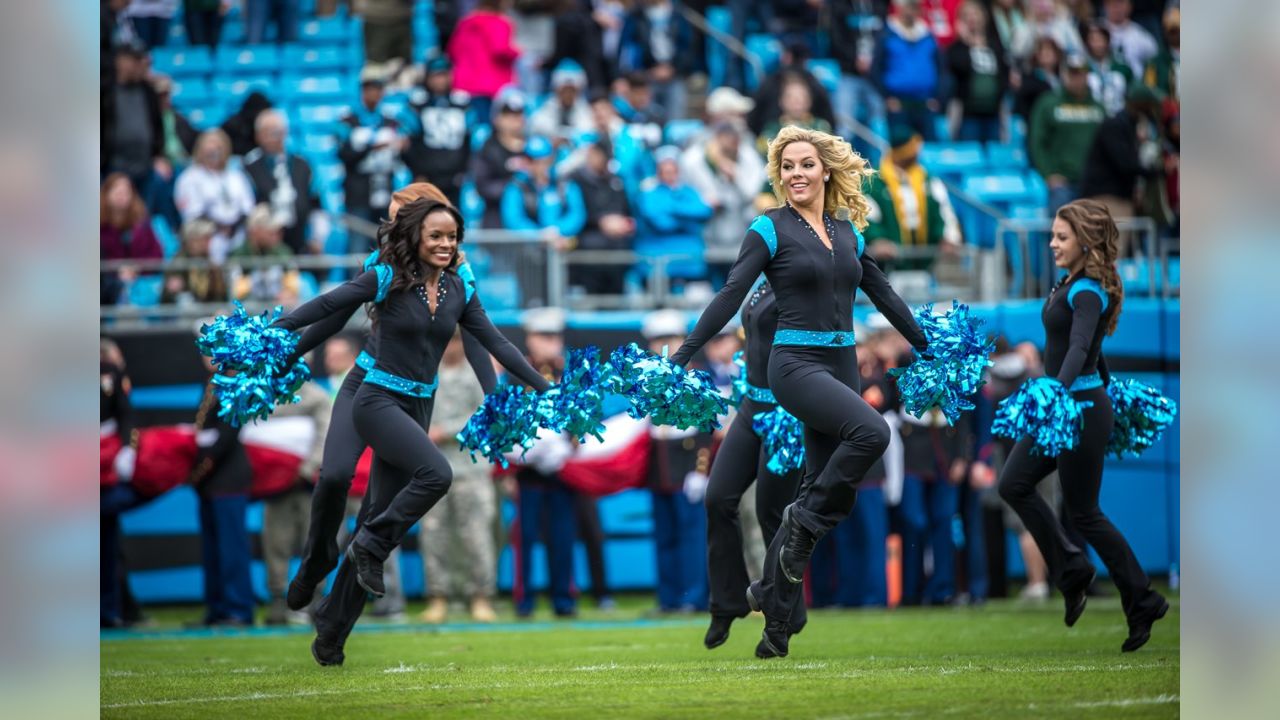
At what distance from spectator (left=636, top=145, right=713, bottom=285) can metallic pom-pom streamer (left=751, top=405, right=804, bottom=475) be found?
6012 mm

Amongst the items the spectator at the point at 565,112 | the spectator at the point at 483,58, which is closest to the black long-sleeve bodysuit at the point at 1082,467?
the spectator at the point at 565,112

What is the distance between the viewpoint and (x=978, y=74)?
16844 millimetres

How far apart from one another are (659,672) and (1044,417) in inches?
86.3

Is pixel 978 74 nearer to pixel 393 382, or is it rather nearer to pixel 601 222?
pixel 601 222

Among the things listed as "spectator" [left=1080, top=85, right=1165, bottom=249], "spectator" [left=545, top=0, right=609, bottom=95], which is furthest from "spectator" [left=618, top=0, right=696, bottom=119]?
"spectator" [left=1080, top=85, right=1165, bottom=249]

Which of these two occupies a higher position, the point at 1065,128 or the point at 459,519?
the point at 1065,128

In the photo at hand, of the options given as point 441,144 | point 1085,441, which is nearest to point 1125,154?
point 441,144

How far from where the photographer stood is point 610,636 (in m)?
10.4

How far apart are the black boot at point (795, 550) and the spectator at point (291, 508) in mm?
5561
